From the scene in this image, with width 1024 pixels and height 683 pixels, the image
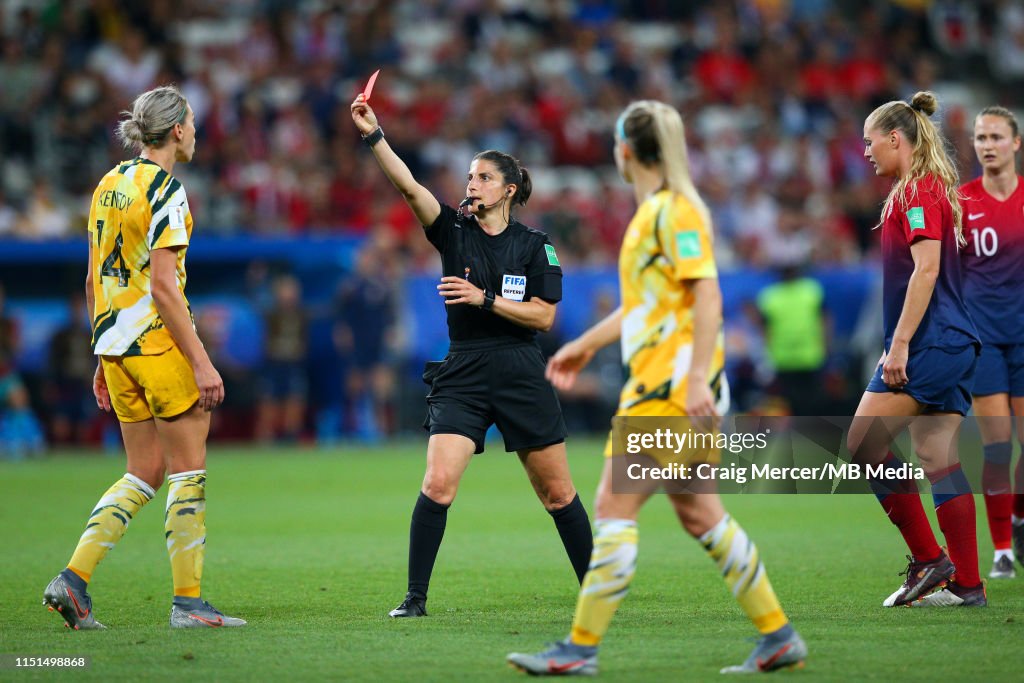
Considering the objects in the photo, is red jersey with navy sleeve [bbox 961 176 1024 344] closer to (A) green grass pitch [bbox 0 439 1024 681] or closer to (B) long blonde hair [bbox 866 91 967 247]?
(B) long blonde hair [bbox 866 91 967 247]

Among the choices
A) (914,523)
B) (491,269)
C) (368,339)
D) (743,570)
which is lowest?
(914,523)

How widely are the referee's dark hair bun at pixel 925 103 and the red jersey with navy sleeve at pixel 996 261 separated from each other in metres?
1.12

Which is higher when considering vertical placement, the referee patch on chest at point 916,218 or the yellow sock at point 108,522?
the referee patch on chest at point 916,218

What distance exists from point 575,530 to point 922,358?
2.03 metres

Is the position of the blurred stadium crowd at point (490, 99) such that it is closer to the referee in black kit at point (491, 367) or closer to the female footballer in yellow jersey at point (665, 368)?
the referee in black kit at point (491, 367)

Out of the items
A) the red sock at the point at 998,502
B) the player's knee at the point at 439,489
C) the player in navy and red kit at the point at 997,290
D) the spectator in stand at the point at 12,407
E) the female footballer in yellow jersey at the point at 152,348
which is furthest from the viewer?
the spectator in stand at the point at 12,407

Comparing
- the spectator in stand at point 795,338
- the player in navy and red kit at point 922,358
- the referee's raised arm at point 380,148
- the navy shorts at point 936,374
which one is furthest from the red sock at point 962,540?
the spectator in stand at point 795,338

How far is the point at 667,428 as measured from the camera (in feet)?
17.5

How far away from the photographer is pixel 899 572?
8352 mm

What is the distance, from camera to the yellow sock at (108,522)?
6.79 m

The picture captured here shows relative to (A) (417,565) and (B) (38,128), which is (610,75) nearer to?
(B) (38,128)

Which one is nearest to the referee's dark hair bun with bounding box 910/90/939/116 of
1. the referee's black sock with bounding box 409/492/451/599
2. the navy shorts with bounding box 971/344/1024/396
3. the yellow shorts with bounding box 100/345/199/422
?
the navy shorts with bounding box 971/344/1024/396

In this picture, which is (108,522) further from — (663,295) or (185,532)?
(663,295)

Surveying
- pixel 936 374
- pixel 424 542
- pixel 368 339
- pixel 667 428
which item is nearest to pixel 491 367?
pixel 424 542
